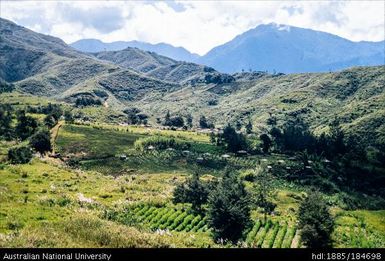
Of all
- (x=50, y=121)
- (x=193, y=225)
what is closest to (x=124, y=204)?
(x=193, y=225)

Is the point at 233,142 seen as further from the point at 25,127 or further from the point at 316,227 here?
the point at 316,227

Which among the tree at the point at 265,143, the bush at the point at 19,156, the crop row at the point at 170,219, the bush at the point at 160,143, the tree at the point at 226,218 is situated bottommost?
the crop row at the point at 170,219

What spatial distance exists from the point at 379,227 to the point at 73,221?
202 ft

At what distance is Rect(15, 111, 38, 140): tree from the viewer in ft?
477

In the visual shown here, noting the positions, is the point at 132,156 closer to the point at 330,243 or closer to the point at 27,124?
the point at 27,124

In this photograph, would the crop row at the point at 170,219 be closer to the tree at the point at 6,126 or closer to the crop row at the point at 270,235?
the crop row at the point at 270,235

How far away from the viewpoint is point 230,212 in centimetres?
5678

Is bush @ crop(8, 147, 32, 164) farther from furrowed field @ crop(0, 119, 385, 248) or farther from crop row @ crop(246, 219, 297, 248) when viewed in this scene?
crop row @ crop(246, 219, 297, 248)

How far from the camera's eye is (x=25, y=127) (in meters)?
148

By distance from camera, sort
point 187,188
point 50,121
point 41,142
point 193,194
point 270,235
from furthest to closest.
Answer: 1. point 50,121
2. point 41,142
3. point 187,188
4. point 193,194
5. point 270,235

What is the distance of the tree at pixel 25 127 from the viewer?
145 meters

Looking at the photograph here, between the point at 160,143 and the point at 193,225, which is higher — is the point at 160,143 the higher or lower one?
the higher one

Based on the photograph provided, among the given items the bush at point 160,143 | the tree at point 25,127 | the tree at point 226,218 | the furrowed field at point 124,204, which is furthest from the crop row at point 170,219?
the tree at point 25,127
